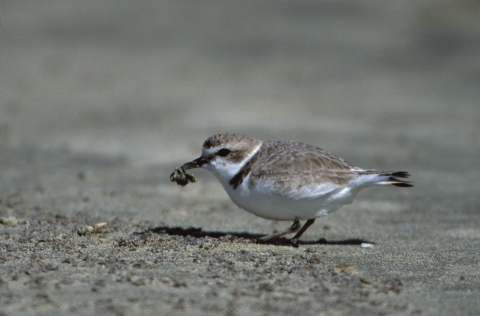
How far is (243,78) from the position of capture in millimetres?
11898

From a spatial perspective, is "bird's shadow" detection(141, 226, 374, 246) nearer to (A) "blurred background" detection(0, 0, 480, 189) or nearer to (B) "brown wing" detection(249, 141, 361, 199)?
(B) "brown wing" detection(249, 141, 361, 199)

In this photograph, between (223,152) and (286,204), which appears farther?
(223,152)

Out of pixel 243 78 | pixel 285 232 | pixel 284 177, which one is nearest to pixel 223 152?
pixel 284 177

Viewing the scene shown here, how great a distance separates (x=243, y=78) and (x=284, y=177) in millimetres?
7267

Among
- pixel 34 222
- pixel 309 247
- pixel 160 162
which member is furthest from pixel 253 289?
pixel 160 162

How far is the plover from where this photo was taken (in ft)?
15.7

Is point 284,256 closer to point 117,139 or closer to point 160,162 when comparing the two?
point 160,162

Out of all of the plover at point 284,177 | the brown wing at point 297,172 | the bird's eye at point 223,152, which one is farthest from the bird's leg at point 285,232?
the bird's eye at point 223,152

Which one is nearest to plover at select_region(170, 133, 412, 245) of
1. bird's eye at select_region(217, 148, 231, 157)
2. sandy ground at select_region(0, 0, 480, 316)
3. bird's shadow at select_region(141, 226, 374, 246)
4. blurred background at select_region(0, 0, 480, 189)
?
bird's eye at select_region(217, 148, 231, 157)

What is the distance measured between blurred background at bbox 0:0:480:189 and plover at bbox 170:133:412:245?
97.5 inches

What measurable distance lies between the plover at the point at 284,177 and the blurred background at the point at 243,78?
2478 millimetres

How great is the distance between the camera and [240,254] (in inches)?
172

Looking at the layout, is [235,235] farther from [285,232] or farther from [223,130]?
[223,130]

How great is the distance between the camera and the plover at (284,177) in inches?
189
